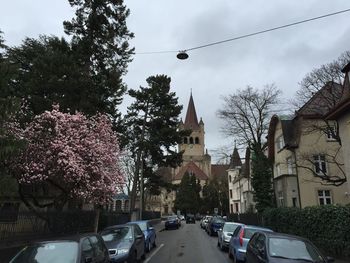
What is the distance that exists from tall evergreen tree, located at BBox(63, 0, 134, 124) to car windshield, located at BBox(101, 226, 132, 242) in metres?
13.1

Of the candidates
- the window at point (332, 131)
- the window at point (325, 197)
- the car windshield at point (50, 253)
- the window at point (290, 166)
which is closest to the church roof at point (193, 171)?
the window at point (290, 166)

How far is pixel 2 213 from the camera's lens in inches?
625

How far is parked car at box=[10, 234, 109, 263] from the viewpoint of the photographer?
323 inches

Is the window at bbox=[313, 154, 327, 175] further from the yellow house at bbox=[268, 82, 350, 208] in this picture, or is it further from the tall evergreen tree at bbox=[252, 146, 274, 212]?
the tall evergreen tree at bbox=[252, 146, 274, 212]

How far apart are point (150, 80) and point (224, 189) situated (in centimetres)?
6032

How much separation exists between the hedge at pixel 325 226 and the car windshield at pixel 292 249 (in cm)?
722

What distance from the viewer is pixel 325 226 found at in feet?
62.1

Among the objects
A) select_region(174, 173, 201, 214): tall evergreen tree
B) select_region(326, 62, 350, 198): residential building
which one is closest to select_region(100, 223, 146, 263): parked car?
select_region(326, 62, 350, 198): residential building

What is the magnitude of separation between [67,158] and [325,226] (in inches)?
499

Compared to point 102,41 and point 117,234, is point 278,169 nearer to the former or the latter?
point 102,41

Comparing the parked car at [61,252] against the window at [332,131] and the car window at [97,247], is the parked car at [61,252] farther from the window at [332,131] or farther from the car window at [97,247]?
the window at [332,131]

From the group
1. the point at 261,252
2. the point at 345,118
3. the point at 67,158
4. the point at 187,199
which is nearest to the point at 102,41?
the point at 67,158

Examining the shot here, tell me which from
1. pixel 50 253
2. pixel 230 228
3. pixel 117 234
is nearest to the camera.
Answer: pixel 50 253

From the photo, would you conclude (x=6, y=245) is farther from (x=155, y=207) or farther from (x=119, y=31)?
(x=155, y=207)
